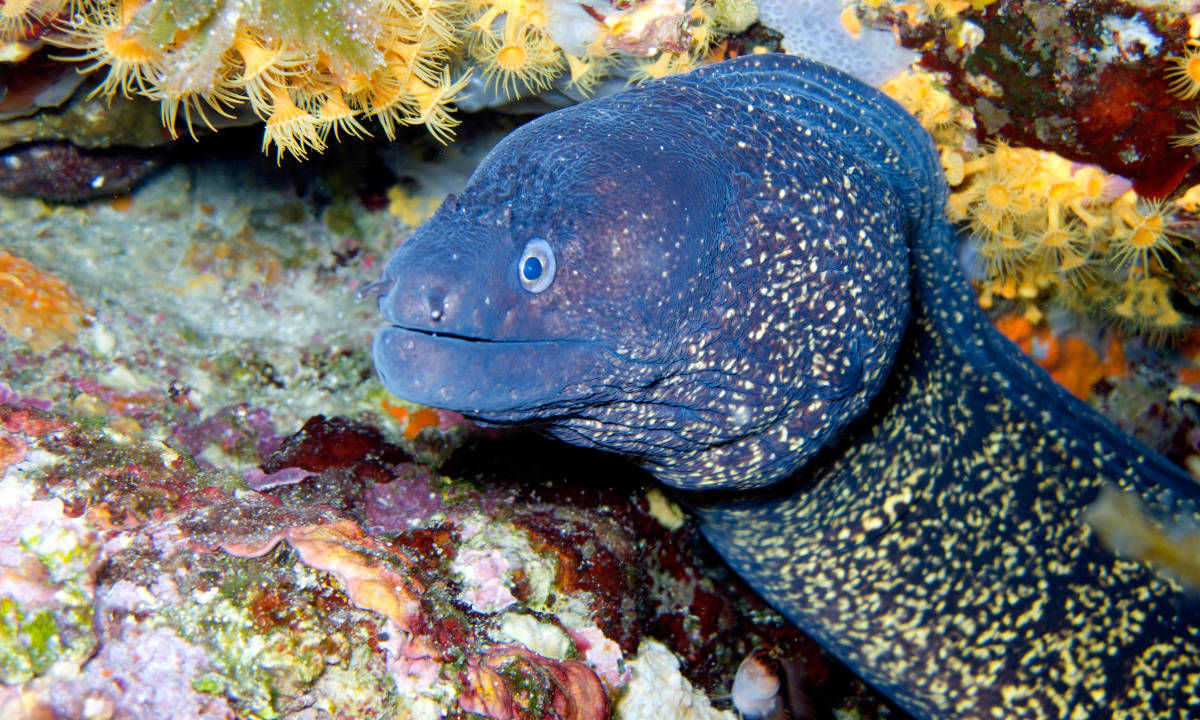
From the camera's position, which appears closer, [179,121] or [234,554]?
[234,554]

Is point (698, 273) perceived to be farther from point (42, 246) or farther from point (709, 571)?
point (42, 246)

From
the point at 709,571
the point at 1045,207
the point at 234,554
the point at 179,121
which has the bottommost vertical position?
the point at 709,571

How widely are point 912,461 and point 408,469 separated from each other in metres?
2.12

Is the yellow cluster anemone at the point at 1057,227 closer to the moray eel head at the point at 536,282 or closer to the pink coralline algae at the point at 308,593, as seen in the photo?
the moray eel head at the point at 536,282

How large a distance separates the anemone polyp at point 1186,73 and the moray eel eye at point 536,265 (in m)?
2.25

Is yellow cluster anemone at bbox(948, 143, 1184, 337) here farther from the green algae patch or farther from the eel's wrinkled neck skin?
the green algae patch

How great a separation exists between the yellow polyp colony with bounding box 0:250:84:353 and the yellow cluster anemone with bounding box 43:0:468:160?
3.85 ft

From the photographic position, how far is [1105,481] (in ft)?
9.25

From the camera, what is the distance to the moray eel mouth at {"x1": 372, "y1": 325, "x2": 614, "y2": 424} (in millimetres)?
1718

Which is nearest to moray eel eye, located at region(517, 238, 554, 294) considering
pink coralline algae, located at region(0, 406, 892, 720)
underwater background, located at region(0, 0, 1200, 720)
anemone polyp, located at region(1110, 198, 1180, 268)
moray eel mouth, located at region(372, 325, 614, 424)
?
moray eel mouth, located at region(372, 325, 614, 424)

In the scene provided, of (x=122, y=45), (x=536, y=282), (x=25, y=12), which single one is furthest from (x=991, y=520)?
(x=25, y=12)

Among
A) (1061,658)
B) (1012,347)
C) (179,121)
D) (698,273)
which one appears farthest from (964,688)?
(179,121)

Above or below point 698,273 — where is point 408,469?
below

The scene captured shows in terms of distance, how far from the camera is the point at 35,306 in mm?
2969
